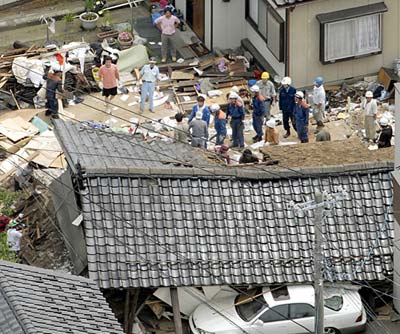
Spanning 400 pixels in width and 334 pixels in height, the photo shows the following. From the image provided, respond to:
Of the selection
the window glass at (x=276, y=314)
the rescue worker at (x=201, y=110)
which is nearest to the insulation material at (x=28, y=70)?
the rescue worker at (x=201, y=110)

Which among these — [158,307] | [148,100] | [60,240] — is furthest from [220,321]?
[148,100]

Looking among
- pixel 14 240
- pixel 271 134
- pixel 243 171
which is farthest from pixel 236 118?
pixel 14 240

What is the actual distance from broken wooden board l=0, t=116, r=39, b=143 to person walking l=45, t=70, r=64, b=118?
2.32 feet

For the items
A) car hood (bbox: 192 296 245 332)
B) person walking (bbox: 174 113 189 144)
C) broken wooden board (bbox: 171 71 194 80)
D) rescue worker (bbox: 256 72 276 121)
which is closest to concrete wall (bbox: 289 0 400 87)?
rescue worker (bbox: 256 72 276 121)

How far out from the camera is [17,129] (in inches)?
1538

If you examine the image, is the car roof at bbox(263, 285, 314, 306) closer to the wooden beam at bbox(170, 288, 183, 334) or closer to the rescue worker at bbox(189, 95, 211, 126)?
the wooden beam at bbox(170, 288, 183, 334)

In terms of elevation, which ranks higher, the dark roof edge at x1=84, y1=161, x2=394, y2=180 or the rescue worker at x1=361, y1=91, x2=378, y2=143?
the dark roof edge at x1=84, y1=161, x2=394, y2=180

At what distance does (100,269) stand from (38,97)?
1076cm

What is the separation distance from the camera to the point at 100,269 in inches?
1205

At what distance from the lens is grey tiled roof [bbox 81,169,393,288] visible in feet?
101

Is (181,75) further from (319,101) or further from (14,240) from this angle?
(14,240)

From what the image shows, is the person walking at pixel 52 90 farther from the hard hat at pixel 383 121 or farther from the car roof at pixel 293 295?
the car roof at pixel 293 295

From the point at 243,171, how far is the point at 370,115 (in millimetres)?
6861

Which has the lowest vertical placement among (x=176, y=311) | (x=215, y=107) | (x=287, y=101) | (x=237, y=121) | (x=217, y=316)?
(x=217, y=316)
